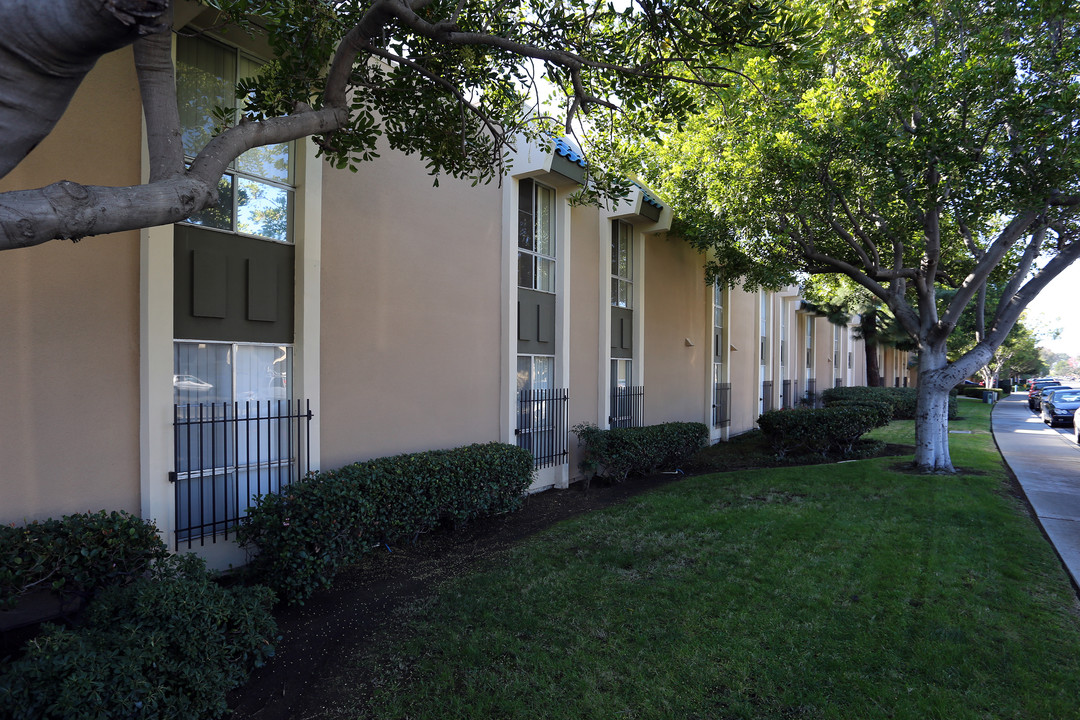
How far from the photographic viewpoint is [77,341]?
488 cm

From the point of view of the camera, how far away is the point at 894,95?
9078 millimetres

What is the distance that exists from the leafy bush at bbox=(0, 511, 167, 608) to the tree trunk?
12.5 m

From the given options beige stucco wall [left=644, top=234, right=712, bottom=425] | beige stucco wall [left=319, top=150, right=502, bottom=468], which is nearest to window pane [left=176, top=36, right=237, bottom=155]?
beige stucco wall [left=319, top=150, right=502, bottom=468]

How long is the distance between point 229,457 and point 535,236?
Result: 20.6ft

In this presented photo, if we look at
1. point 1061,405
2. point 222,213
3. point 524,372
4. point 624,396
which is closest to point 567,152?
point 524,372

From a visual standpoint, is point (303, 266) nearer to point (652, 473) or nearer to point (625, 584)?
point (625, 584)

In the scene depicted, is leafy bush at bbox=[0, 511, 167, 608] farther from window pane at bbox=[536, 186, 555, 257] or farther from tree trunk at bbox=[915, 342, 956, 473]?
tree trunk at bbox=[915, 342, 956, 473]

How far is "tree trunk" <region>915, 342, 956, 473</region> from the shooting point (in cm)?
1127

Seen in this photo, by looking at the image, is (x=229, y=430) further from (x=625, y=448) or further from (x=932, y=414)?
(x=932, y=414)

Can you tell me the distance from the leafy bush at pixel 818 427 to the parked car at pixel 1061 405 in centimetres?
1477

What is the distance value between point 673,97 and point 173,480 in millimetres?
6325

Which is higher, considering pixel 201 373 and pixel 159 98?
pixel 159 98

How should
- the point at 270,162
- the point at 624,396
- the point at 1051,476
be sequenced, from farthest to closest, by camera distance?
1. the point at 624,396
2. the point at 1051,476
3. the point at 270,162

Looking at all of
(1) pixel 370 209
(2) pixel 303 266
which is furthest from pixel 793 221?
(2) pixel 303 266
